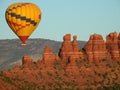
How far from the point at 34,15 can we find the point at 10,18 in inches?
207

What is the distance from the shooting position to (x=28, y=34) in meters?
165

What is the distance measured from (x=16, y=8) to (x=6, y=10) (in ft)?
14.0

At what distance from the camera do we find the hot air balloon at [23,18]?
163 meters

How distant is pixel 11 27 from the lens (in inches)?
6516

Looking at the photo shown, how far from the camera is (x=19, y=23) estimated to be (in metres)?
164

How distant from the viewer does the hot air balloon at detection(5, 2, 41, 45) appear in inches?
6427

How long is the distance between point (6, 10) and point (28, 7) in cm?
597

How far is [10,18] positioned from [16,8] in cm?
267

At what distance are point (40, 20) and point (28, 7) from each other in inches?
194

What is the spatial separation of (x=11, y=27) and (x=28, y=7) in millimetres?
5944

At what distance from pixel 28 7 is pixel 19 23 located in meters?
3.98

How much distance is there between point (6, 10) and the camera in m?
167

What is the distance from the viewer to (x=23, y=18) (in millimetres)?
163250

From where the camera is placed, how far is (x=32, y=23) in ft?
541
